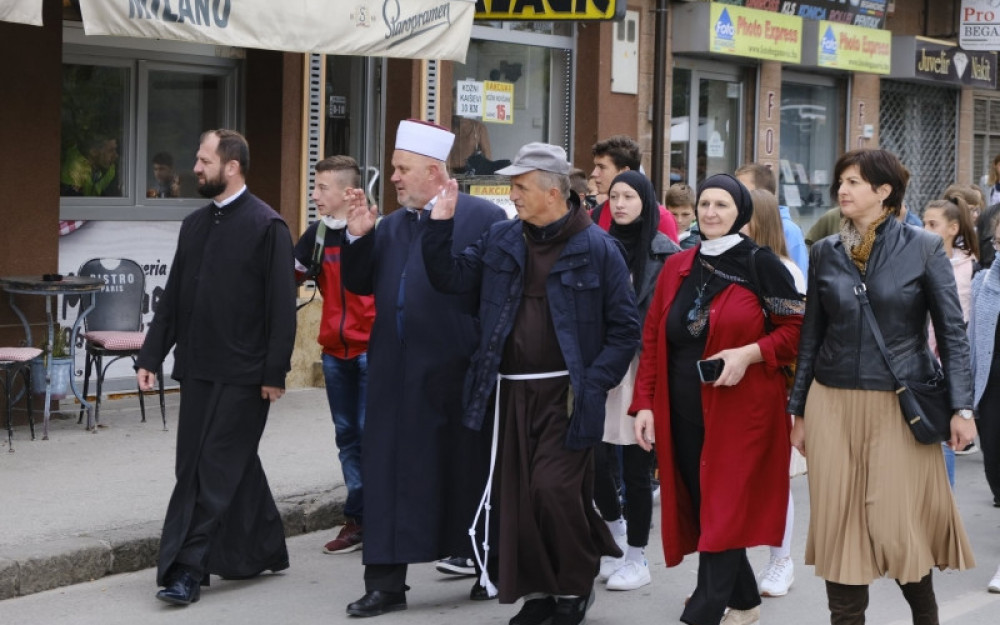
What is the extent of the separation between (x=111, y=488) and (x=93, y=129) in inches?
134

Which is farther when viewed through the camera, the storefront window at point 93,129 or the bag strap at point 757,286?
the storefront window at point 93,129

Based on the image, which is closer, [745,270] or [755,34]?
[745,270]

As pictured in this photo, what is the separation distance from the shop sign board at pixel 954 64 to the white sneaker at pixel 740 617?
14.2m

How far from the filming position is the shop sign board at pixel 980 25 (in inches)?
763

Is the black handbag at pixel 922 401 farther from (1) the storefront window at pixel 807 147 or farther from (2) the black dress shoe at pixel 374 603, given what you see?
(1) the storefront window at pixel 807 147

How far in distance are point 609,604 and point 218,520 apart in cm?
171

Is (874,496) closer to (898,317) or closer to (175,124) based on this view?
(898,317)

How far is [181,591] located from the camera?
6594 millimetres

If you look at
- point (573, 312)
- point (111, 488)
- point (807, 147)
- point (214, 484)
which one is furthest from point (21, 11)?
point (807, 147)

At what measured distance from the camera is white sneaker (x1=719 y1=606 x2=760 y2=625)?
20.3 ft

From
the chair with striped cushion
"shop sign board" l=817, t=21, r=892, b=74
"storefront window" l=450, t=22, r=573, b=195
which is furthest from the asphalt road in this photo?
"shop sign board" l=817, t=21, r=892, b=74

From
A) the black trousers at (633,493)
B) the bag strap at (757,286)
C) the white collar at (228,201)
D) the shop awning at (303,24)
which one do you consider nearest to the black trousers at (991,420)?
the black trousers at (633,493)

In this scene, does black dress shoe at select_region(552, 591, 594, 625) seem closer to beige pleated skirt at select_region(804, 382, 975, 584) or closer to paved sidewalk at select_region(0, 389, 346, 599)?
beige pleated skirt at select_region(804, 382, 975, 584)

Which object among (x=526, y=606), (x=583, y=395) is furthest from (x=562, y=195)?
(x=526, y=606)
